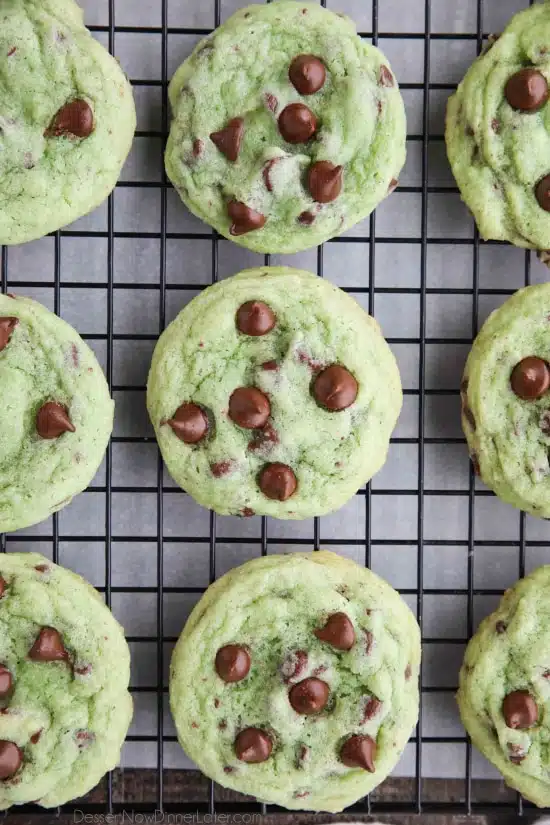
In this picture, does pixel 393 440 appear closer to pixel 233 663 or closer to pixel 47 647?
pixel 233 663

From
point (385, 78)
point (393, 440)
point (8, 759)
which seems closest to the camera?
point (8, 759)

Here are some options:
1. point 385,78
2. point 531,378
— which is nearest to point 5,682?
point 531,378

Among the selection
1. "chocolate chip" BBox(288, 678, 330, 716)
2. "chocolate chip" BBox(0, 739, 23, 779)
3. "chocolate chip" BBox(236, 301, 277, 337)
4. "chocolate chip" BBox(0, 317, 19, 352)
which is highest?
"chocolate chip" BBox(236, 301, 277, 337)

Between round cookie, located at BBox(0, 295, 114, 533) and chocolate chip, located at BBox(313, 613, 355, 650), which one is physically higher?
round cookie, located at BBox(0, 295, 114, 533)

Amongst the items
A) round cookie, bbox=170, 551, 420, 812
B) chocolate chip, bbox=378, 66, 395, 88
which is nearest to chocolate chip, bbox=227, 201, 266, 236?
chocolate chip, bbox=378, 66, 395, 88

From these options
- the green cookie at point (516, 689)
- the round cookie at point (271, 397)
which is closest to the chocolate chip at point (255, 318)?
the round cookie at point (271, 397)

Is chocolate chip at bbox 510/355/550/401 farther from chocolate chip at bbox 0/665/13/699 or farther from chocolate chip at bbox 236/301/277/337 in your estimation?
chocolate chip at bbox 0/665/13/699

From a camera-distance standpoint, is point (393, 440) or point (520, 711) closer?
point (520, 711)

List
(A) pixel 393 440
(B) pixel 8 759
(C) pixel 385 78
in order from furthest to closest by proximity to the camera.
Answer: (A) pixel 393 440
(C) pixel 385 78
(B) pixel 8 759

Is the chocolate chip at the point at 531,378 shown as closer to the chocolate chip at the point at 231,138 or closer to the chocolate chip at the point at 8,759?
the chocolate chip at the point at 231,138
